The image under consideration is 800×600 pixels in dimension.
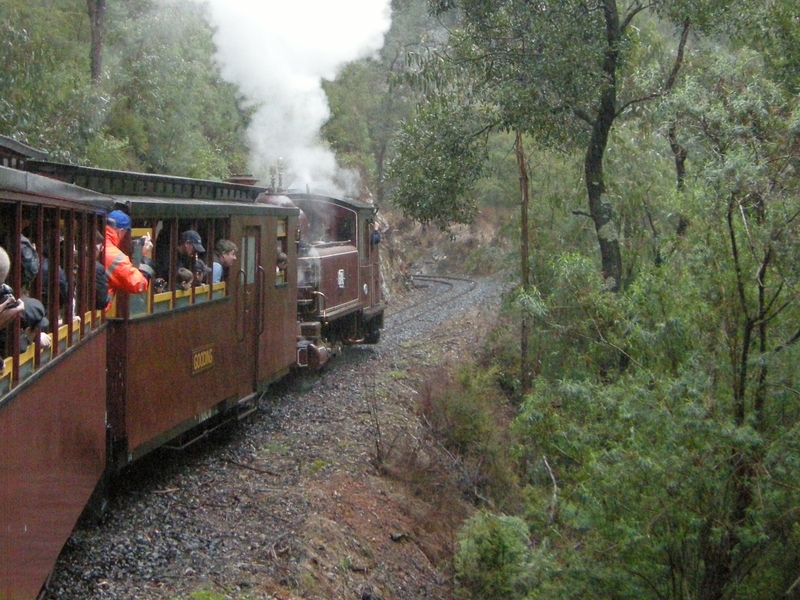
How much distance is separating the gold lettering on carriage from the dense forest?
2.89 m

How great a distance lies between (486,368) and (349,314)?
144 inches

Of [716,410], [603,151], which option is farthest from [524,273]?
[716,410]

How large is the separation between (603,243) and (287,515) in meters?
8.55

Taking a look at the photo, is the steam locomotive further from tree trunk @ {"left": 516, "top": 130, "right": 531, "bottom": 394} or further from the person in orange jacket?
tree trunk @ {"left": 516, "top": 130, "right": 531, "bottom": 394}

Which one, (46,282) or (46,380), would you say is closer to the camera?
(46,380)

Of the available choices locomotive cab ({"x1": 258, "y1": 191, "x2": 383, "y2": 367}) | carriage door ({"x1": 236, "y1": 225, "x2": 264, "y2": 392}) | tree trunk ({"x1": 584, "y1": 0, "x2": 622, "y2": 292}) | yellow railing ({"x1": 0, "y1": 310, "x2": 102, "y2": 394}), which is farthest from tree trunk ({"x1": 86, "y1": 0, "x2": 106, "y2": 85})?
yellow railing ({"x1": 0, "y1": 310, "x2": 102, "y2": 394})

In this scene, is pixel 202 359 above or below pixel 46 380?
below

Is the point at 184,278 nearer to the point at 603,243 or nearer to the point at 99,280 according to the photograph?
the point at 99,280

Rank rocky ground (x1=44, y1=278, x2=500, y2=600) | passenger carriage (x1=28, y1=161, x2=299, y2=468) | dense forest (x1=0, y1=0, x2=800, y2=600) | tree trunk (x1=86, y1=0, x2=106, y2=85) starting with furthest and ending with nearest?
tree trunk (x1=86, y1=0, x2=106, y2=85)
dense forest (x1=0, y1=0, x2=800, y2=600)
passenger carriage (x1=28, y1=161, x2=299, y2=468)
rocky ground (x1=44, y1=278, x2=500, y2=600)

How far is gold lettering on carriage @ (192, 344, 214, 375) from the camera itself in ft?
25.5

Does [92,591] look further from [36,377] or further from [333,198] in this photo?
[333,198]

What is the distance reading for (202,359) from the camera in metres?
7.98

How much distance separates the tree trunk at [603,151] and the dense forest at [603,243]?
0.13 ft

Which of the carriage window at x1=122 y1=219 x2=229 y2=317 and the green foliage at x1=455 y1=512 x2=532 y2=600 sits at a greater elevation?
the carriage window at x1=122 y1=219 x2=229 y2=317
